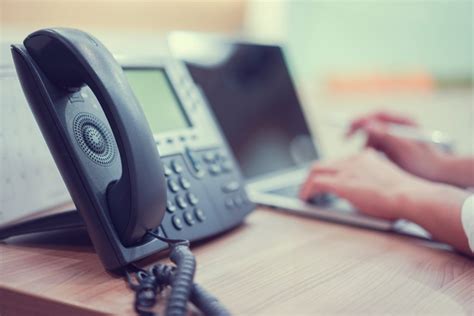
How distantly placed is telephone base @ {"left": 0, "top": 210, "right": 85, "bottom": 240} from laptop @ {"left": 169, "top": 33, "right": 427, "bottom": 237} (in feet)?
1.13

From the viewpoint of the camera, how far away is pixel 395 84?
1.77 m

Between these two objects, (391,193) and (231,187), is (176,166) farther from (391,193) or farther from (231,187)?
(391,193)

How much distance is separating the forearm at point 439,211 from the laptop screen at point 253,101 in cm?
32

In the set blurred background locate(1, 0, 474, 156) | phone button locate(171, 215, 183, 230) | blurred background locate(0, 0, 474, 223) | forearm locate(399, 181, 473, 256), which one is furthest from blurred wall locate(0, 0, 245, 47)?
forearm locate(399, 181, 473, 256)

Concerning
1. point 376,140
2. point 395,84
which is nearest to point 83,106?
point 376,140

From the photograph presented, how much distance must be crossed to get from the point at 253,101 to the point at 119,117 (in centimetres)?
54

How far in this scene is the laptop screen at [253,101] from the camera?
90 centimetres

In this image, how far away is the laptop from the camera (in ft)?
2.74

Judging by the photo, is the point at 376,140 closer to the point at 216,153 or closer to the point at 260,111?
the point at 260,111

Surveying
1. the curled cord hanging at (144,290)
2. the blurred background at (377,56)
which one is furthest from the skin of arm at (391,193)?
the blurred background at (377,56)

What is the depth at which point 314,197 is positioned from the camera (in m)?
0.81

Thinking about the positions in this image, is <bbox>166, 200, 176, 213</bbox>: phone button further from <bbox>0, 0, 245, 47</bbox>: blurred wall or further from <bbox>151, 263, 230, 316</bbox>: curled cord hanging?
<bbox>0, 0, 245, 47</bbox>: blurred wall

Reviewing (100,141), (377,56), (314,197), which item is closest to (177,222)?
(100,141)

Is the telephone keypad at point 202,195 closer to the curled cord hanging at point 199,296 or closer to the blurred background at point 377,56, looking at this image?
the curled cord hanging at point 199,296
